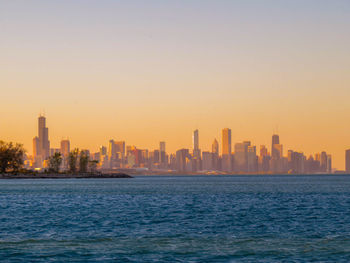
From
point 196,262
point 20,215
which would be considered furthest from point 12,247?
point 20,215

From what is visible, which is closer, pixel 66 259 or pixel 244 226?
pixel 66 259

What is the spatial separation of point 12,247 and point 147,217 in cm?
2521

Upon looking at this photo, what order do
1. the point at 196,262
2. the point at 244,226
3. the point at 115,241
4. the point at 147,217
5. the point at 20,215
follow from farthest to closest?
the point at 20,215, the point at 147,217, the point at 244,226, the point at 115,241, the point at 196,262

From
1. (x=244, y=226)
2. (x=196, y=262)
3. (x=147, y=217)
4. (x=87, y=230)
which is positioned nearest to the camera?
(x=196, y=262)

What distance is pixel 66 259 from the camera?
3525 cm

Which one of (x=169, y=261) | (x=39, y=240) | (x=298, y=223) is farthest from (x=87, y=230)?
(x=298, y=223)

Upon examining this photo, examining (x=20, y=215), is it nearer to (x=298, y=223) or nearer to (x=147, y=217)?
(x=147, y=217)

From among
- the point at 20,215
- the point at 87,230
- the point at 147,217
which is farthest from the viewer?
the point at 20,215

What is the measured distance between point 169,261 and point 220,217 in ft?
99.0

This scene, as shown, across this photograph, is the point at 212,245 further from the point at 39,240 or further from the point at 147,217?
the point at 147,217

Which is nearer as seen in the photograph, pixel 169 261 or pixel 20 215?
pixel 169 261

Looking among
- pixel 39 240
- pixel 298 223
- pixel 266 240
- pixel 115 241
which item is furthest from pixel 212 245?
pixel 298 223

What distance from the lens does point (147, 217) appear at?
63.8m

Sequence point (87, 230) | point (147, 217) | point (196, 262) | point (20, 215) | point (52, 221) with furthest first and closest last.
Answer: point (20, 215) < point (147, 217) < point (52, 221) < point (87, 230) < point (196, 262)
